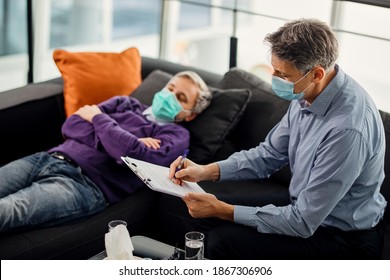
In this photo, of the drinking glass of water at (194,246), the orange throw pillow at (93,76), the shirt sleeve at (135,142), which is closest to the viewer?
the drinking glass of water at (194,246)

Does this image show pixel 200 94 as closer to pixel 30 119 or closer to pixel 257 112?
pixel 257 112

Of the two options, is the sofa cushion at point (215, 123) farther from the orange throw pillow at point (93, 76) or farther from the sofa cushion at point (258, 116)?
the orange throw pillow at point (93, 76)

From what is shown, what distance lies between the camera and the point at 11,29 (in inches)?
243

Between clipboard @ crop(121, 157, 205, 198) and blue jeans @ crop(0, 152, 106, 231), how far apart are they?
1.22ft

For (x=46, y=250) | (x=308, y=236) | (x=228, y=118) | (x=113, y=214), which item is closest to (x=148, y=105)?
(x=228, y=118)

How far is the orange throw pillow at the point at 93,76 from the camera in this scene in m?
3.26

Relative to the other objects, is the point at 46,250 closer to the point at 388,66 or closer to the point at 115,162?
the point at 115,162

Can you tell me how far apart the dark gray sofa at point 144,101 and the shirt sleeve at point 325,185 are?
319 millimetres

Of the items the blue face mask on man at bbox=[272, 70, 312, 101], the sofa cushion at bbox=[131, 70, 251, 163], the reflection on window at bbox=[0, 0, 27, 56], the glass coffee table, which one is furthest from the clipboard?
the reflection on window at bbox=[0, 0, 27, 56]

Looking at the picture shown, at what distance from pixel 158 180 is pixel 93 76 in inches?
43.8

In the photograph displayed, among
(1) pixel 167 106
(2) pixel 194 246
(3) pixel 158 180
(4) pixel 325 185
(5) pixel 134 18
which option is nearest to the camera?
(2) pixel 194 246

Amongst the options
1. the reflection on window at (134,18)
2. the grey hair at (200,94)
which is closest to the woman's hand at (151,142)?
the grey hair at (200,94)

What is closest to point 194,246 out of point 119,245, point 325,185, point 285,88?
point 119,245
